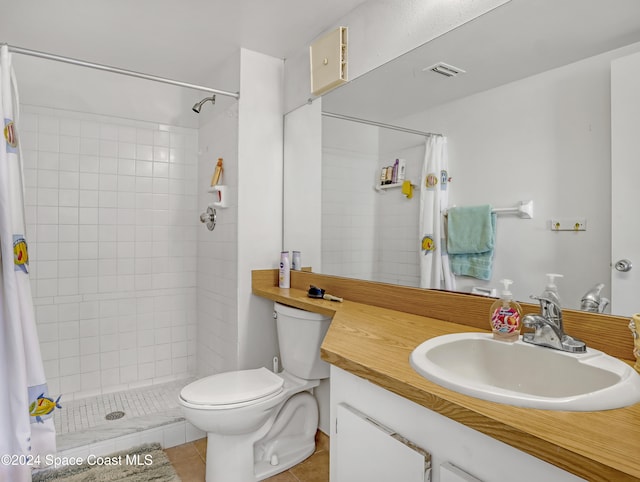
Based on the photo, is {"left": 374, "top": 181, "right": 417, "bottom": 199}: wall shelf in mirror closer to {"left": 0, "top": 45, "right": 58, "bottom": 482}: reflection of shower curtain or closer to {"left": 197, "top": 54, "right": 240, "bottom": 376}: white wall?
{"left": 197, "top": 54, "right": 240, "bottom": 376}: white wall

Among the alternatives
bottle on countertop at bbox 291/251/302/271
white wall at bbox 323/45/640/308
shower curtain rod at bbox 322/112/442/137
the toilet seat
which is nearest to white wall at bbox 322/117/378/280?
shower curtain rod at bbox 322/112/442/137

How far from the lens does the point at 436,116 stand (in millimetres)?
1501

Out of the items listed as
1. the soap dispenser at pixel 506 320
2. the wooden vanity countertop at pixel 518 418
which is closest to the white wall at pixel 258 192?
the wooden vanity countertop at pixel 518 418

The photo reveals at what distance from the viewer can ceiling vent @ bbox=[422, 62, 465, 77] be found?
4.72ft

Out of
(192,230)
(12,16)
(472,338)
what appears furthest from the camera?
(192,230)

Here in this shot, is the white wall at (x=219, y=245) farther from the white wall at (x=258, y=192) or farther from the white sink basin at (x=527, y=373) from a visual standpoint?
the white sink basin at (x=527, y=373)

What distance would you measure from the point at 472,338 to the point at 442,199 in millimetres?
600

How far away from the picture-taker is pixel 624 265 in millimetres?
1007

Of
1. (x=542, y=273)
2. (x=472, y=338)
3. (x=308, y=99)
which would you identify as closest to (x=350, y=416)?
(x=472, y=338)

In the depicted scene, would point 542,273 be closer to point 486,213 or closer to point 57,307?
point 486,213

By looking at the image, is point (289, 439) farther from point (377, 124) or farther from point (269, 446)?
point (377, 124)

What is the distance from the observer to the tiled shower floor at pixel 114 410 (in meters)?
2.00

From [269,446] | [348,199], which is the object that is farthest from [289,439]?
[348,199]

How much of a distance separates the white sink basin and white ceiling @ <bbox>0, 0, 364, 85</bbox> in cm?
160
